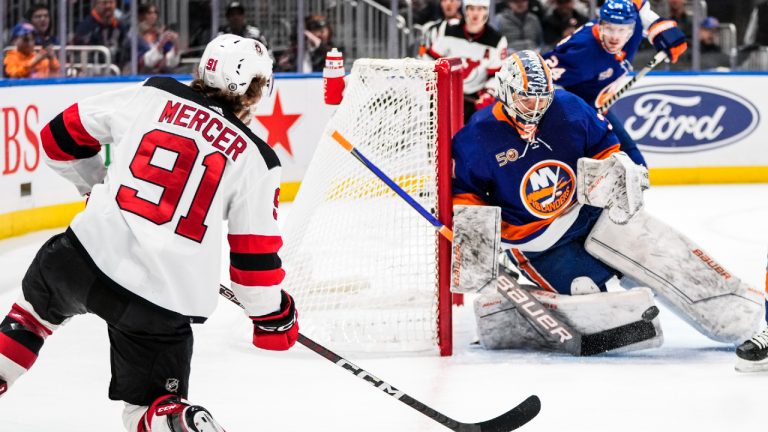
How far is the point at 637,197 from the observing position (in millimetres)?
3709

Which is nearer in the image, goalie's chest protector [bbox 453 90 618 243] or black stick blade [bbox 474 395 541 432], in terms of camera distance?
black stick blade [bbox 474 395 541 432]

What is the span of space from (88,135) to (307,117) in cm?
477

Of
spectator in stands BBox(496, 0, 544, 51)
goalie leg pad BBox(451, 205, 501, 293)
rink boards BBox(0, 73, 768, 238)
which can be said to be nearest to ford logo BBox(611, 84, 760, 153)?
rink boards BBox(0, 73, 768, 238)

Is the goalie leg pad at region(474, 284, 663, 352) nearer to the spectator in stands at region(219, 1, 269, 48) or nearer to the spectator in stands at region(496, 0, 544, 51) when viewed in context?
the spectator in stands at region(219, 1, 269, 48)

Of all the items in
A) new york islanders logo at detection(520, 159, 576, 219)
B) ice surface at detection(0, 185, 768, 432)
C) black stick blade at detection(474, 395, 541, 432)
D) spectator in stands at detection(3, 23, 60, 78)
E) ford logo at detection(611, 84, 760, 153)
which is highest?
new york islanders logo at detection(520, 159, 576, 219)

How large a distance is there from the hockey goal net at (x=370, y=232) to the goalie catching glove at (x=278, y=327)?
1.37m

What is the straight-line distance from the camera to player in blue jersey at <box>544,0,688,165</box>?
5.01 m

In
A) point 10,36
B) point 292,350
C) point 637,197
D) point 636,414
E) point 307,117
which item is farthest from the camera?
point 307,117

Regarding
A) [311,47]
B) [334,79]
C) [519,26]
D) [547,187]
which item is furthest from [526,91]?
[519,26]

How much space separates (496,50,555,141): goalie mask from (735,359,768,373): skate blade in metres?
0.90

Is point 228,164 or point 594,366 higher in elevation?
point 228,164

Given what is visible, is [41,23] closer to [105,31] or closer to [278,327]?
[105,31]

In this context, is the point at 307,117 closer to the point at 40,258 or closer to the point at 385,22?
the point at 385,22

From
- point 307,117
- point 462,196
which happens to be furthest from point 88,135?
point 307,117
